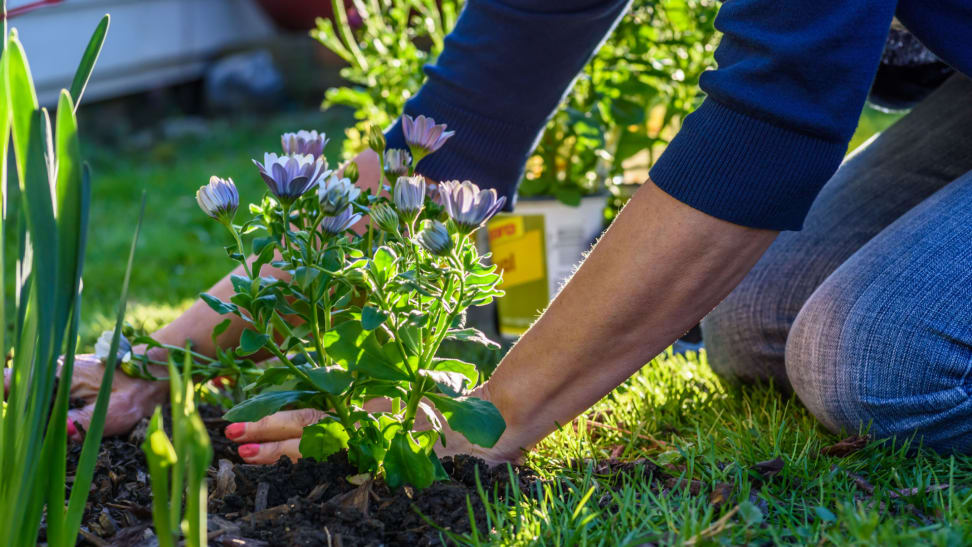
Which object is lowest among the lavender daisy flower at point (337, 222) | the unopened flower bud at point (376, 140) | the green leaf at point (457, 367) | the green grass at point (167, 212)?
the green grass at point (167, 212)

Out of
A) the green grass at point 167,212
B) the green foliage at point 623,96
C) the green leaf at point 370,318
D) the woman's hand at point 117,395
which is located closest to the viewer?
the green leaf at point 370,318

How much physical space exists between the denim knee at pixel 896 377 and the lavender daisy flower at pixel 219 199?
81cm

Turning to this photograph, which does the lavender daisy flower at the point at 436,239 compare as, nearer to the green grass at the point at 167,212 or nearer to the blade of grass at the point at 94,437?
the blade of grass at the point at 94,437

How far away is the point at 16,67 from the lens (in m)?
0.77

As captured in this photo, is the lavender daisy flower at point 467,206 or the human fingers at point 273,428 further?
the human fingers at point 273,428

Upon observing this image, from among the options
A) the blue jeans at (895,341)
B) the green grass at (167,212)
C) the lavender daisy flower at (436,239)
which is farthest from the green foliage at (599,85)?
the lavender daisy flower at (436,239)

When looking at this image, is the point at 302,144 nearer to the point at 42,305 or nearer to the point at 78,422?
the point at 42,305

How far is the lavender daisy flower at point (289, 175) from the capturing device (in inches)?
36.5

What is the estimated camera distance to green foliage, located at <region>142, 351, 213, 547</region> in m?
0.70

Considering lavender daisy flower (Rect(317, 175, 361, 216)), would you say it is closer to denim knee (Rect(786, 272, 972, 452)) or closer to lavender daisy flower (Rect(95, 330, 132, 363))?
lavender daisy flower (Rect(95, 330, 132, 363))

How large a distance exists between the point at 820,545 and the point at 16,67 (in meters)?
0.84

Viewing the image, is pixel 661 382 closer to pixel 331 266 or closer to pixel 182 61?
pixel 331 266

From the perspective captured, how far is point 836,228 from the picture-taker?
67.3 inches

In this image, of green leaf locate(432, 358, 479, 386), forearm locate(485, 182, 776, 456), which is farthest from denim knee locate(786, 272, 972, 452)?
green leaf locate(432, 358, 479, 386)
